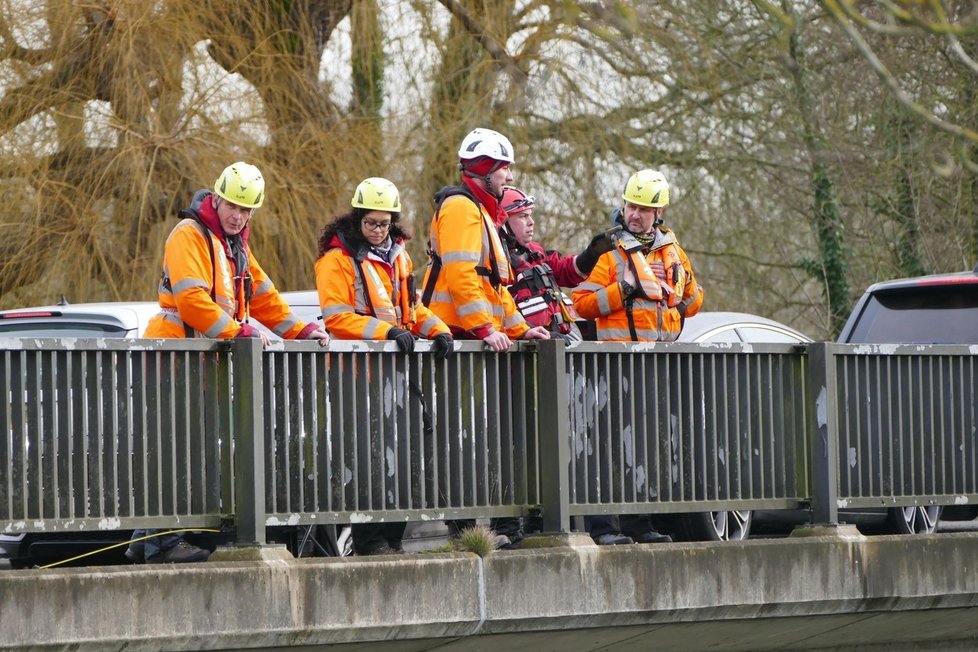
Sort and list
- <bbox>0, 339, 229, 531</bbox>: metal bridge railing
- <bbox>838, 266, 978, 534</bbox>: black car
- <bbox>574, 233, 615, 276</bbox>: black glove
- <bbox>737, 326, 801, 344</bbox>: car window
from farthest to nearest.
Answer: <bbox>737, 326, 801, 344</bbox>: car window < <bbox>838, 266, 978, 534</bbox>: black car < <bbox>574, 233, 615, 276</bbox>: black glove < <bbox>0, 339, 229, 531</bbox>: metal bridge railing

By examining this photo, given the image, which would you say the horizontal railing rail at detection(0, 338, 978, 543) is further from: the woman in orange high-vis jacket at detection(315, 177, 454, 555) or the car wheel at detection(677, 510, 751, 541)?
the woman in orange high-vis jacket at detection(315, 177, 454, 555)

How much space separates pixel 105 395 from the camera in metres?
6.47

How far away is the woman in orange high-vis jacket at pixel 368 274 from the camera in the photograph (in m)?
7.99

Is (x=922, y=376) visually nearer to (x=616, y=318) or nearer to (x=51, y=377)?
(x=616, y=318)

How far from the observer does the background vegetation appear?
51.0ft

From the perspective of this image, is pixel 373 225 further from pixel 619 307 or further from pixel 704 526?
pixel 704 526

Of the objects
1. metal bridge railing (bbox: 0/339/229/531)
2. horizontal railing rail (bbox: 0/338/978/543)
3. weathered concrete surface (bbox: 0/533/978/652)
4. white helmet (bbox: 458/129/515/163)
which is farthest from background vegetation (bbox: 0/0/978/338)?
metal bridge railing (bbox: 0/339/229/531)

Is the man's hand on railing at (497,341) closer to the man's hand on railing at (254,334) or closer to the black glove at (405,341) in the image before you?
the black glove at (405,341)

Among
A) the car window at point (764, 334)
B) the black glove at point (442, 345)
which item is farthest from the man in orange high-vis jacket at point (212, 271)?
the car window at point (764, 334)

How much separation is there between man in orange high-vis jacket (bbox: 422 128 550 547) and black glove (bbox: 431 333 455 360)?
0.22m

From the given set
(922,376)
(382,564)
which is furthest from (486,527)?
(922,376)

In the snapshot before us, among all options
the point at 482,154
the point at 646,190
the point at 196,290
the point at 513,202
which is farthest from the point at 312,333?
the point at 646,190

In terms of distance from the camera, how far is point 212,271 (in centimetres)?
741

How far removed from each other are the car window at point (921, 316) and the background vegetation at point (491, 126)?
3260 millimetres
